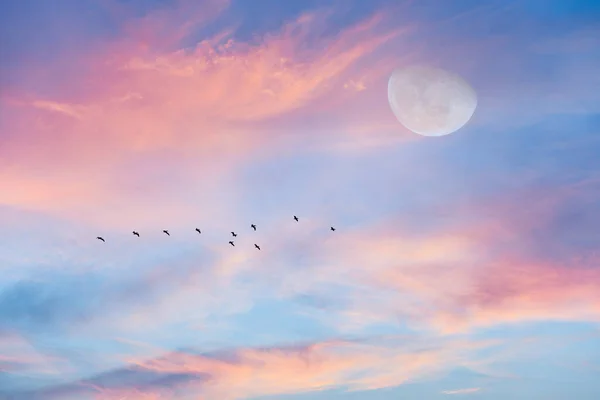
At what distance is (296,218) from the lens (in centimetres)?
19612

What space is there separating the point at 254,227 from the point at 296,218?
23.2 metres

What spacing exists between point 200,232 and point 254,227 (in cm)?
3095

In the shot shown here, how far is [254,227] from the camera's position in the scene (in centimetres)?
19475

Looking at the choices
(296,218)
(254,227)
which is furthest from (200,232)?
(296,218)

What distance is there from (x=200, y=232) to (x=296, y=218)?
177 feet

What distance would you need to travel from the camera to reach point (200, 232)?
19938 cm

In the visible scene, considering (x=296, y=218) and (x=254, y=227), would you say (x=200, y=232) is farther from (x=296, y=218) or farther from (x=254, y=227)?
(x=296, y=218)
